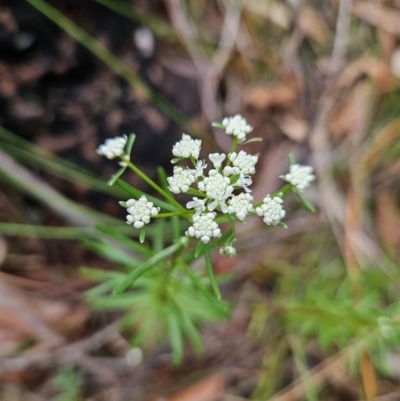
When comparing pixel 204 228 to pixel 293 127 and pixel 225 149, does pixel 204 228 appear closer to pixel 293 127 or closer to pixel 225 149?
pixel 225 149

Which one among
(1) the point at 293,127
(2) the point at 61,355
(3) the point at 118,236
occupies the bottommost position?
(3) the point at 118,236

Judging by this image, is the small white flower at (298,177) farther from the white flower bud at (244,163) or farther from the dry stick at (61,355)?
the dry stick at (61,355)

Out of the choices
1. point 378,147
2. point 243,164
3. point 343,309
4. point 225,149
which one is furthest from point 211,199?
point 378,147

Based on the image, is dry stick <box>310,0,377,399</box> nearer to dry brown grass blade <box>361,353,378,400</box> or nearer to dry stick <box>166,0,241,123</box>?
dry brown grass blade <box>361,353,378,400</box>

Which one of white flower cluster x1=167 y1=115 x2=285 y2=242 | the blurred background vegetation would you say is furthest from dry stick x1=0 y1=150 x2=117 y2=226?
white flower cluster x1=167 y1=115 x2=285 y2=242

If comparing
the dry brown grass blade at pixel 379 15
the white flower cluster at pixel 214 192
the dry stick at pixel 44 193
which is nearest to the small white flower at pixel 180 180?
the white flower cluster at pixel 214 192

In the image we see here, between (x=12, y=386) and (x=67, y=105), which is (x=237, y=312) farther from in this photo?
(x=67, y=105)

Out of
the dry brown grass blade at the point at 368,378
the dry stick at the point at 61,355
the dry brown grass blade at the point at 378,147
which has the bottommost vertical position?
the dry brown grass blade at the point at 368,378
